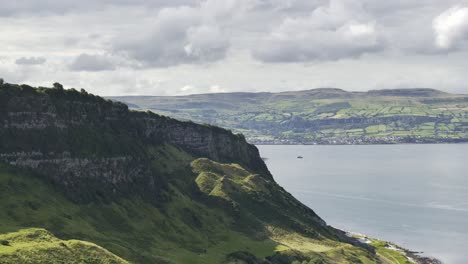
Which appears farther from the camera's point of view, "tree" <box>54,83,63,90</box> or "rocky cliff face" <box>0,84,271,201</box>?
"tree" <box>54,83,63,90</box>

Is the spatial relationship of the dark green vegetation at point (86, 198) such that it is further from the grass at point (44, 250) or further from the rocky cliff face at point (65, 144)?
the grass at point (44, 250)

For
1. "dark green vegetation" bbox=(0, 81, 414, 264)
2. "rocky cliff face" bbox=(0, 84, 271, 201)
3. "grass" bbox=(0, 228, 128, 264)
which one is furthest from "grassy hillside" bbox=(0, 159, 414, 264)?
"rocky cliff face" bbox=(0, 84, 271, 201)

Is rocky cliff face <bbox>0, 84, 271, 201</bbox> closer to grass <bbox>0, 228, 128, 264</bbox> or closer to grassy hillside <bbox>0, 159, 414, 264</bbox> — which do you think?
grassy hillside <bbox>0, 159, 414, 264</bbox>

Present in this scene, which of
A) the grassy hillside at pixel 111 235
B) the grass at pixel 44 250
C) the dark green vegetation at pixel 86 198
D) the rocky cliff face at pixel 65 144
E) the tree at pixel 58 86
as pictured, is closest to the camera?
the grass at pixel 44 250

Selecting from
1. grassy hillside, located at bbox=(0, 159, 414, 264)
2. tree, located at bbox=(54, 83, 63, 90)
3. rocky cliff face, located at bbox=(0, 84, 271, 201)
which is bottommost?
grassy hillside, located at bbox=(0, 159, 414, 264)

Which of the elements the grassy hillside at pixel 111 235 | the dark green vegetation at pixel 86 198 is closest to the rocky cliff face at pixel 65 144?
the dark green vegetation at pixel 86 198

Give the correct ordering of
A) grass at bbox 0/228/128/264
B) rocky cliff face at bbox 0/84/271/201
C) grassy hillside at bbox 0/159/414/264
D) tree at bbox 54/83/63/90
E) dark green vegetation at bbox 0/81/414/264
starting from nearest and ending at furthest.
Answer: grass at bbox 0/228/128/264, grassy hillside at bbox 0/159/414/264, dark green vegetation at bbox 0/81/414/264, rocky cliff face at bbox 0/84/271/201, tree at bbox 54/83/63/90

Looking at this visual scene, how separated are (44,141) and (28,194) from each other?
2269 cm

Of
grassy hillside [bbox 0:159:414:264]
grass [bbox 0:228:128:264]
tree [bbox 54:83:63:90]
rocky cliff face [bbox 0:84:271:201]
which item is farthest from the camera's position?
tree [bbox 54:83:63:90]

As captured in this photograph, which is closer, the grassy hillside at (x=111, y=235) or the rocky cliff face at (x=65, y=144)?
the grassy hillside at (x=111, y=235)

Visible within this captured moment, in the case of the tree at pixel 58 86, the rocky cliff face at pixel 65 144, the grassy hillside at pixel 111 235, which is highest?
the tree at pixel 58 86

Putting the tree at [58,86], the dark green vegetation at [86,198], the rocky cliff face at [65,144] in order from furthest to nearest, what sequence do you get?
the tree at [58,86] → the rocky cliff face at [65,144] → the dark green vegetation at [86,198]

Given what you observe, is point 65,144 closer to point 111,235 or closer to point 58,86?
→ point 58,86

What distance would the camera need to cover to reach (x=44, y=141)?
168875 mm
